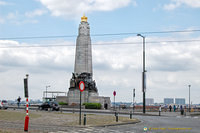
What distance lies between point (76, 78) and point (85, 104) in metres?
5.49

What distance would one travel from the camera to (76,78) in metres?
62.5

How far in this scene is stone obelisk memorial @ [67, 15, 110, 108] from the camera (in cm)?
6175

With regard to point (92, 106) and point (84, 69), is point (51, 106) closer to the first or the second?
point (92, 106)

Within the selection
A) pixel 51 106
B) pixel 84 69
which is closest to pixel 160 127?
pixel 51 106

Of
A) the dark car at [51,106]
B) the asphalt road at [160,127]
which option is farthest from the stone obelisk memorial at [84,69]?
the asphalt road at [160,127]

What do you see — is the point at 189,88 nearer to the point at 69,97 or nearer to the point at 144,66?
the point at 69,97

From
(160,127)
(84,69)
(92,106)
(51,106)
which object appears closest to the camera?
(160,127)

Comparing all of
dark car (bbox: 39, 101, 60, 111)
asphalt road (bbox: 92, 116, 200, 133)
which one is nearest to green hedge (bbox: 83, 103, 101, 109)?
dark car (bbox: 39, 101, 60, 111)

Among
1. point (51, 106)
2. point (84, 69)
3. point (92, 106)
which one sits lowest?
point (92, 106)

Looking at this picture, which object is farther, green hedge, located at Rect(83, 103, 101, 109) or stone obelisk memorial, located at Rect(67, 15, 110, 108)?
stone obelisk memorial, located at Rect(67, 15, 110, 108)

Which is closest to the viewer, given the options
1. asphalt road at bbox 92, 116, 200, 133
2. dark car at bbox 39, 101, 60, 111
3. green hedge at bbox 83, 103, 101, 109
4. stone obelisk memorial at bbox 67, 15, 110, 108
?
asphalt road at bbox 92, 116, 200, 133

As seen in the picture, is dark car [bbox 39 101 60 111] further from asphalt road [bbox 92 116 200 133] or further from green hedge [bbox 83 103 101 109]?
asphalt road [bbox 92 116 200 133]

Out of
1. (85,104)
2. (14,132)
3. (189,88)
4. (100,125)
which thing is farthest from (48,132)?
(189,88)

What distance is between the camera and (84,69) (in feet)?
203
